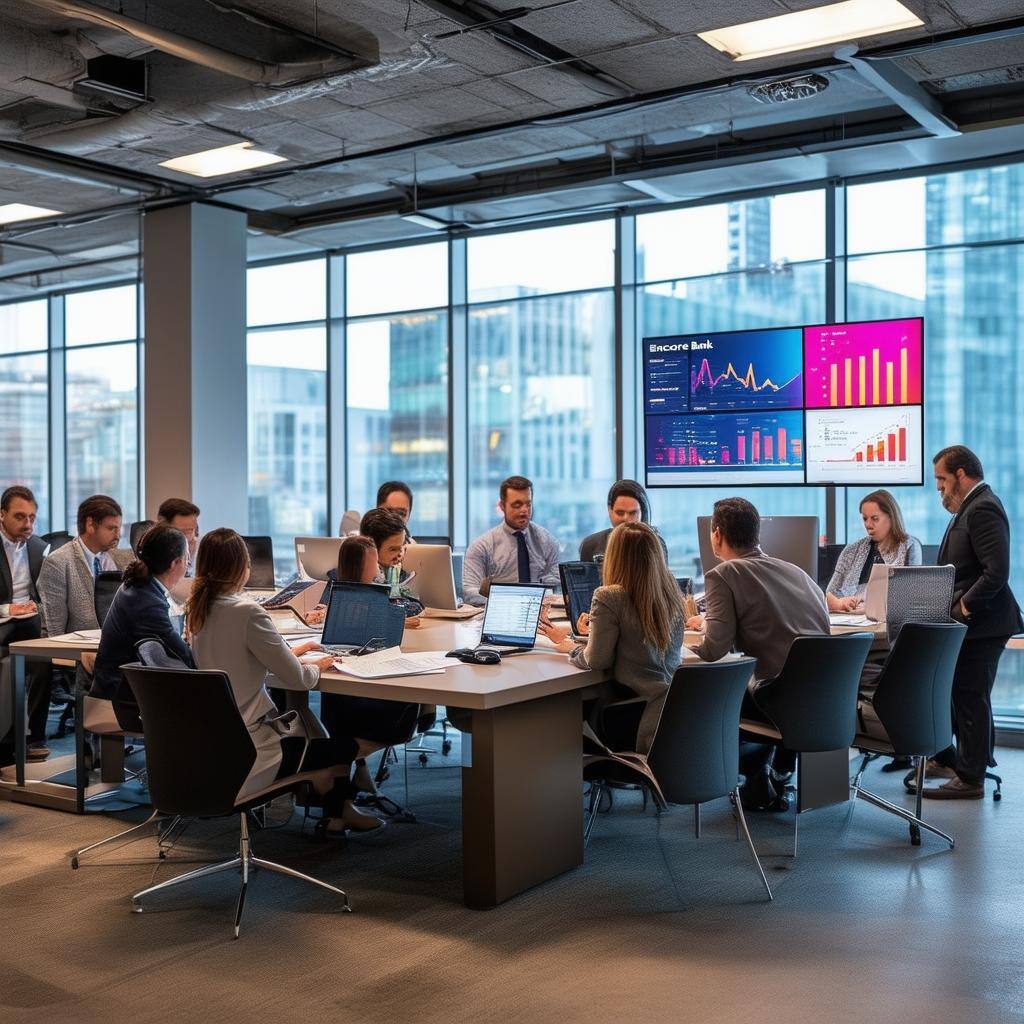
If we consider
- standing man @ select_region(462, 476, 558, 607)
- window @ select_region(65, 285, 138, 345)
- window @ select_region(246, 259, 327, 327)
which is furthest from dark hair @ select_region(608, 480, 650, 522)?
window @ select_region(65, 285, 138, 345)

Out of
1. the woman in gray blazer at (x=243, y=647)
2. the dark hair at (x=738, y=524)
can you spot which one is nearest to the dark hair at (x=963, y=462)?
the dark hair at (x=738, y=524)

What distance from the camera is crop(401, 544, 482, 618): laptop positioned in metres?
6.33

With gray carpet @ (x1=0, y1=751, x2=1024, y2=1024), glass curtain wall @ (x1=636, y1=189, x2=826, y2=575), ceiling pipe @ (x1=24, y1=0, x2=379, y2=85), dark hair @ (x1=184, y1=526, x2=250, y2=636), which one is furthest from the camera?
glass curtain wall @ (x1=636, y1=189, x2=826, y2=575)

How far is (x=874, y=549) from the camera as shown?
6.64 meters

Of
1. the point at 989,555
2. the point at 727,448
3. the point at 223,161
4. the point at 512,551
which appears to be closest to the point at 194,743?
the point at 512,551

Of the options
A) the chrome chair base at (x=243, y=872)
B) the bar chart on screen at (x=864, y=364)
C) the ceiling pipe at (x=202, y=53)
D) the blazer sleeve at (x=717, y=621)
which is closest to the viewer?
the chrome chair base at (x=243, y=872)

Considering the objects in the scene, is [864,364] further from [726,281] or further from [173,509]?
[173,509]

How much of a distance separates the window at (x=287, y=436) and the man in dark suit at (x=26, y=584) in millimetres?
4055

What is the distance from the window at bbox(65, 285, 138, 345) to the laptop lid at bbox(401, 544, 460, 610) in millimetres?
7128

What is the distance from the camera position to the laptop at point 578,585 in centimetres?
546

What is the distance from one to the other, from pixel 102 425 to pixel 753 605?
31.3 feet

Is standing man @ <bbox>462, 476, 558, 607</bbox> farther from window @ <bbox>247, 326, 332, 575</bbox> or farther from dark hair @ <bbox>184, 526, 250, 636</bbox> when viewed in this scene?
window @ <bbox>247, 326, 332, 575</bbox>

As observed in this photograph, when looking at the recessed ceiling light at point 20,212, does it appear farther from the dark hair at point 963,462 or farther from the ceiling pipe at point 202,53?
the dark hair at point 963,462

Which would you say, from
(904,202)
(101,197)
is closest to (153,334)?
(101,197)
